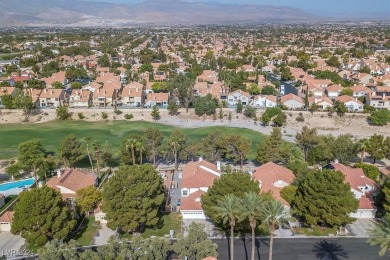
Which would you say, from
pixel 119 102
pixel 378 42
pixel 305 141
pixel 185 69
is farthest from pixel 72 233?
pixel 378 42

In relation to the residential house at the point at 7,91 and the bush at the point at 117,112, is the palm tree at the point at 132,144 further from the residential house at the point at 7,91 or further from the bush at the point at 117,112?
the residential house at the point at 7,91

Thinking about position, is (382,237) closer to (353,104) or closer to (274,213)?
(274,213)

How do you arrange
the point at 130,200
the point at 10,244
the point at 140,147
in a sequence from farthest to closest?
1. the point at 140,147
2. the point at 10,244
3. the point at 130,200

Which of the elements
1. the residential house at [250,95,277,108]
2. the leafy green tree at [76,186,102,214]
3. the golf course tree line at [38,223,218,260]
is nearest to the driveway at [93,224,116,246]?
the leafy green tree at [76,186,102,214]

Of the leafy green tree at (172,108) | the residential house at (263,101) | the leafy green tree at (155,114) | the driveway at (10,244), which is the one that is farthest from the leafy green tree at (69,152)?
the residential house at (263,101)

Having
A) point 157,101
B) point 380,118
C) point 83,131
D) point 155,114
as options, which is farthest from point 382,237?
point 157,101

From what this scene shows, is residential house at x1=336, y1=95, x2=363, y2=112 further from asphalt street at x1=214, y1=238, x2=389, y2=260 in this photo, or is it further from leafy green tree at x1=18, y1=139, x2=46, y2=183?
leafy green tree at x1=18, y1=139, x2=46, y2=183
